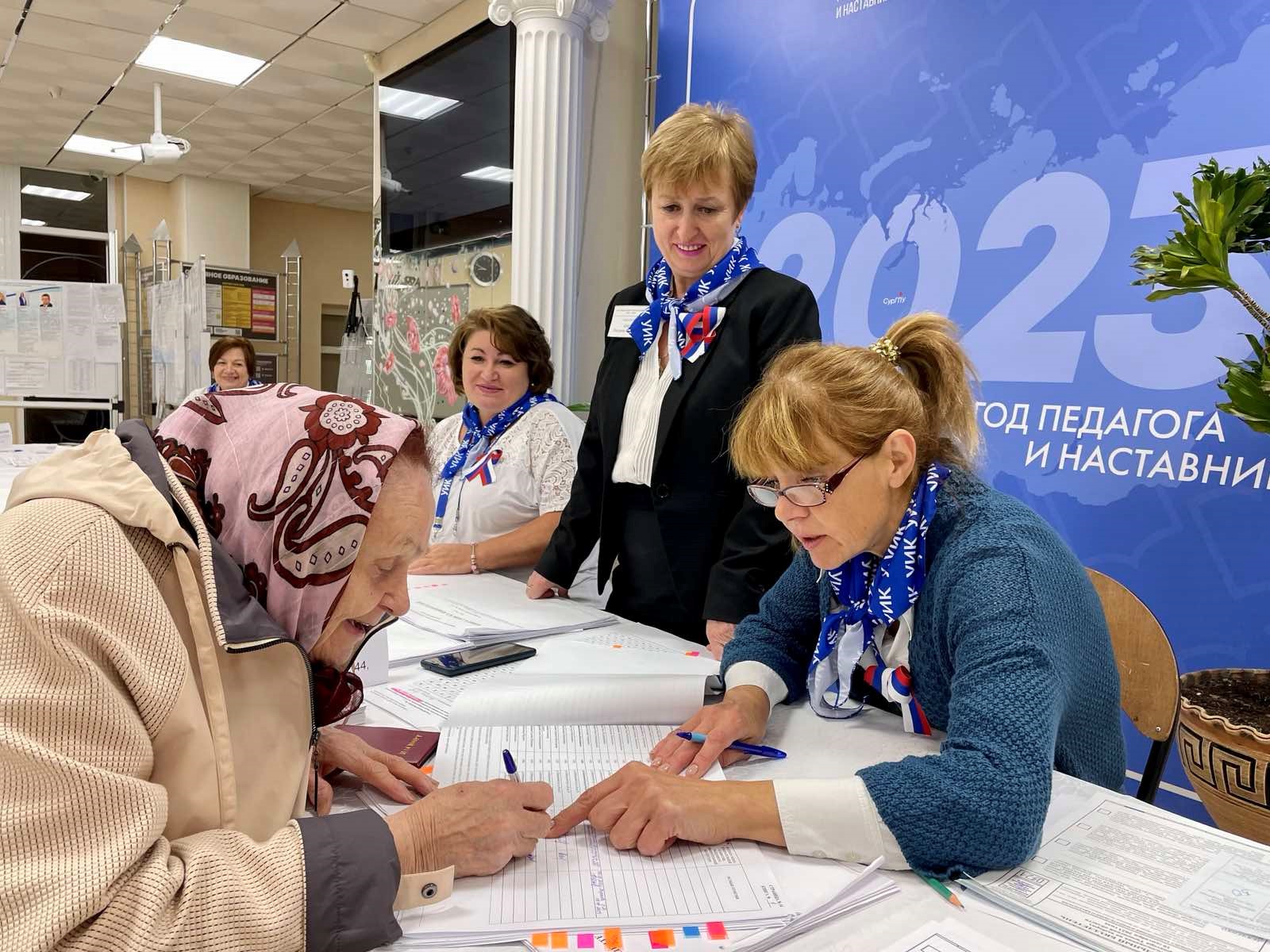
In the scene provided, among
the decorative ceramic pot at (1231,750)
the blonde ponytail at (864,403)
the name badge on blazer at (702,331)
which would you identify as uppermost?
the name badge on blazer at (702,331)

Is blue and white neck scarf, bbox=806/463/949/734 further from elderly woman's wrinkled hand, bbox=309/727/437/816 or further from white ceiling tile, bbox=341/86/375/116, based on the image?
white ceiling tile, bbox=341/86/375/116

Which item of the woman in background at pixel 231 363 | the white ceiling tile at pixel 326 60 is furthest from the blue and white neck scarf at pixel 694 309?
the woman in background at pixel 231 363

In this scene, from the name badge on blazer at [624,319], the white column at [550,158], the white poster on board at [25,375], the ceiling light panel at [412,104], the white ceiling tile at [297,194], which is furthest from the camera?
the white ceiling tile at [297,194]

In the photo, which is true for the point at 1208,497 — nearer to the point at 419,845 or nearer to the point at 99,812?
the point at 419,845

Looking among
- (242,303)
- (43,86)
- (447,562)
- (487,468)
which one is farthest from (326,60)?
(447,562)

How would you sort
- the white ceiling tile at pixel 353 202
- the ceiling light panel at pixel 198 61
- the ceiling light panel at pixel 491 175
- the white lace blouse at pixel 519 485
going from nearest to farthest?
the white lace blouse at pixel 519 485 → the ceiling light panel at pixel 491 175 → the ceiling light panel at pixel 198 61 → the white ceiling tile at pixel 353 202

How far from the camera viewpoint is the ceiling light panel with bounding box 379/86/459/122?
460 centimetres

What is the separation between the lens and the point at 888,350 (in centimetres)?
125

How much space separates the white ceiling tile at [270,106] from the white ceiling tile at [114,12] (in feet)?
3.29

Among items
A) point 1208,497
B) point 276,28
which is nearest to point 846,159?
point 1208,497

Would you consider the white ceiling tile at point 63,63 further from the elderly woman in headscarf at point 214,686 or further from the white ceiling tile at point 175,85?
the elderly woman in headscarf at point 214,686

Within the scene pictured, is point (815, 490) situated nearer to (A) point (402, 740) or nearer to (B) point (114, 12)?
(A) point (402, 740)

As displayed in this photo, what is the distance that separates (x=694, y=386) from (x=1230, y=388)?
1.12 m

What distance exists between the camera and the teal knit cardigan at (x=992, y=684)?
0.90 meters
